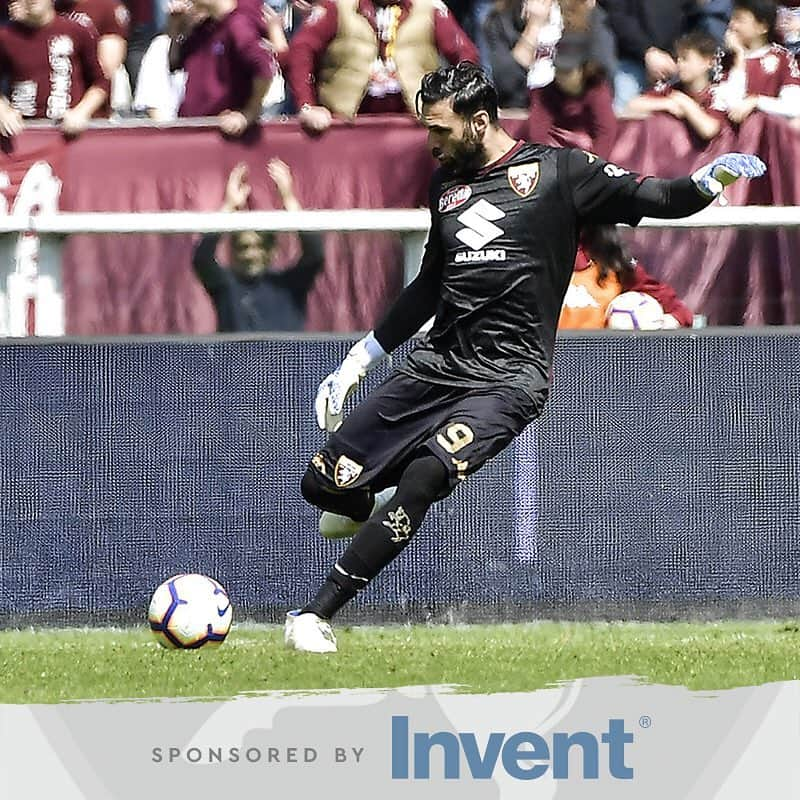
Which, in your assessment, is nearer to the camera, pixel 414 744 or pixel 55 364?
pixel 414 744

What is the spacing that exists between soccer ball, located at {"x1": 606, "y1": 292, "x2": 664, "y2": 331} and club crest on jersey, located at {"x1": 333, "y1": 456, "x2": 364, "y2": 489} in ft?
7.71

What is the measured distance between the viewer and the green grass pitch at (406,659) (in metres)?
6.50

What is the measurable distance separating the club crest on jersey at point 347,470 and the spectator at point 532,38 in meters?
3.10

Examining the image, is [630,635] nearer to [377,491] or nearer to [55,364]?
[377,491]

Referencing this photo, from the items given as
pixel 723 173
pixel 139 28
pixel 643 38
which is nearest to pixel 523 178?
pixel 723 173

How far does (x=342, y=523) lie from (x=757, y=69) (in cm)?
379

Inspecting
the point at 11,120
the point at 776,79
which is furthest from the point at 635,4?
the point at 11,120

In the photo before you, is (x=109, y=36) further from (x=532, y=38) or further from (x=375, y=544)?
(x=375, y=544)

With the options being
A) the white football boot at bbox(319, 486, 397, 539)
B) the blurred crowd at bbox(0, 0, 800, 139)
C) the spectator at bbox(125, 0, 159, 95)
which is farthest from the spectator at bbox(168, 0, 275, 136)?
the white football boot at bbox(319, 486, 397, 539)

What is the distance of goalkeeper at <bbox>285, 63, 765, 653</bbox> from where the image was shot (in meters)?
7.26

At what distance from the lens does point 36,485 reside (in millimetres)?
9414

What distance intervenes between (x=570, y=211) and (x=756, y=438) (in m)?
2.36

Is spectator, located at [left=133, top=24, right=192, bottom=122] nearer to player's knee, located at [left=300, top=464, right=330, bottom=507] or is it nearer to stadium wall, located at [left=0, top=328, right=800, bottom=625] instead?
stadium wall, located at [left=0, top=328, right=800, bottom=625]

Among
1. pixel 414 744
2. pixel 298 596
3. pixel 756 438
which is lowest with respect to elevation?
pixel 298 596
